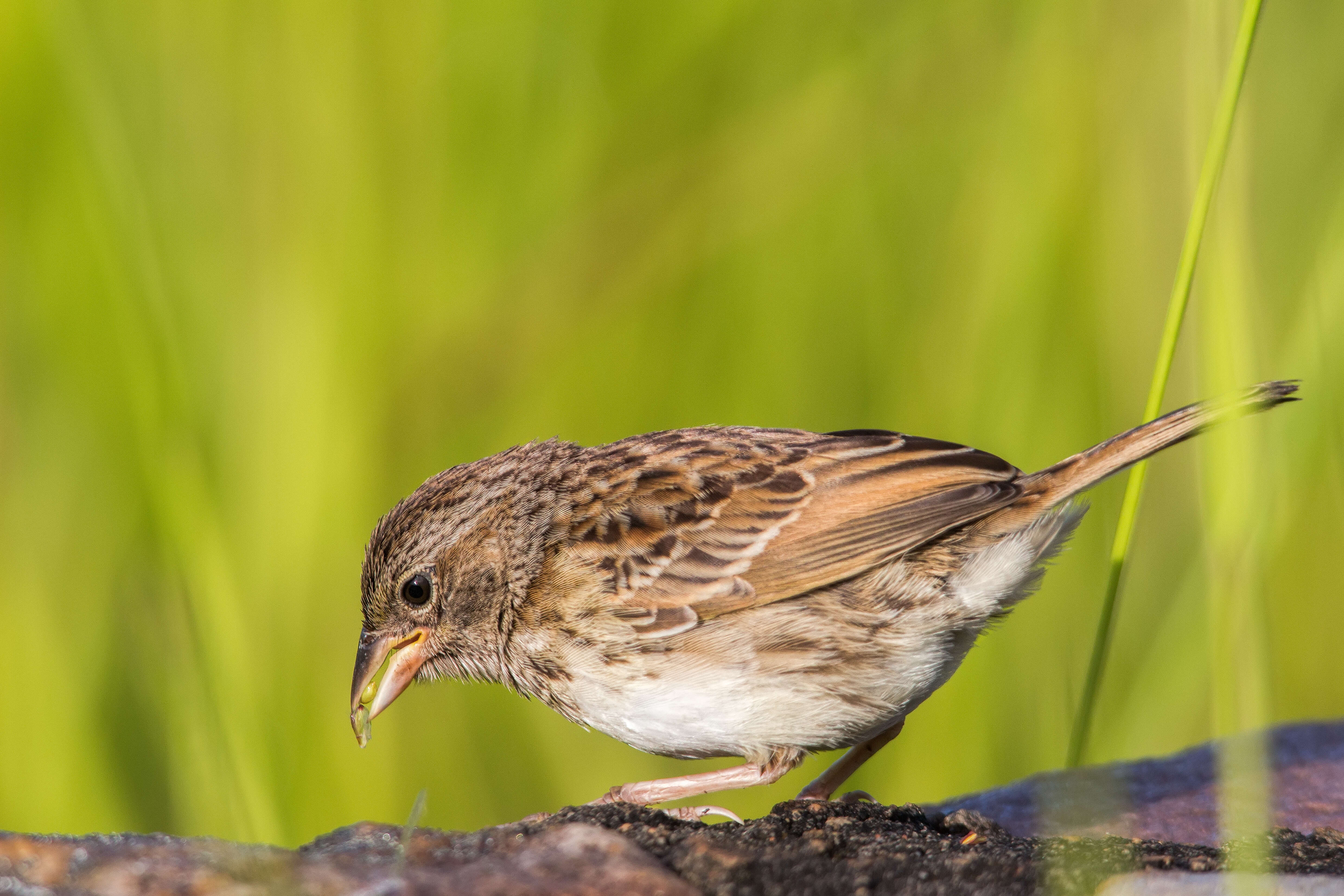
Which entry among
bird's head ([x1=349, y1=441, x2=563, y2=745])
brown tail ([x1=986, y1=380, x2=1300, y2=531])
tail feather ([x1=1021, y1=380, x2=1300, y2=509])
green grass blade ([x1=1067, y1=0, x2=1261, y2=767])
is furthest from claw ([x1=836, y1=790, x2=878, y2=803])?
bird's head ([x1=349, y1=441, x2=563, y2=745])

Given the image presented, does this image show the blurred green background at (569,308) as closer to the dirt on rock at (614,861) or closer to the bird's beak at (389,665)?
the bird's beak at (389,665)

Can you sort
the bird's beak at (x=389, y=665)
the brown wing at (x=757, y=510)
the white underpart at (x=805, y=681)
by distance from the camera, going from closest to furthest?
the white underpart at (x=805, y=681) → the brown wing at (x=757, y=510) → the bird's beak at (x=389, y=665)

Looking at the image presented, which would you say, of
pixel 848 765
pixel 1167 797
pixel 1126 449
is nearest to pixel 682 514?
pixel 848 765

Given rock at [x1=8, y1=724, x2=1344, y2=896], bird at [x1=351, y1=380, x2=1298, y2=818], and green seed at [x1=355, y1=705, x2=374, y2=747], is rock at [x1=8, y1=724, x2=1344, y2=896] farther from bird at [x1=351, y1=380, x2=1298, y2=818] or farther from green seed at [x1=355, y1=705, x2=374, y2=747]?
green seed at [x1=355, y1=705, x2=374, y2=747]

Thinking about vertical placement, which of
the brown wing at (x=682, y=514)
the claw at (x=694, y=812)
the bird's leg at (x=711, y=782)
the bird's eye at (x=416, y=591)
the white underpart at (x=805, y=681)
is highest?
the brown wing at (x=682, y=514)

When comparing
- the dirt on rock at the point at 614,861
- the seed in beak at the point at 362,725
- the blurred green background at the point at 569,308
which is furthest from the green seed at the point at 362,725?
the dirt on rock at the point at 614,861

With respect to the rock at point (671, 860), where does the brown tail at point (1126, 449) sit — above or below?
above

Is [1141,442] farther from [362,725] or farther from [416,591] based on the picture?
[362,725]

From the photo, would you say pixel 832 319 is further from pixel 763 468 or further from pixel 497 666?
pixel 497 666
